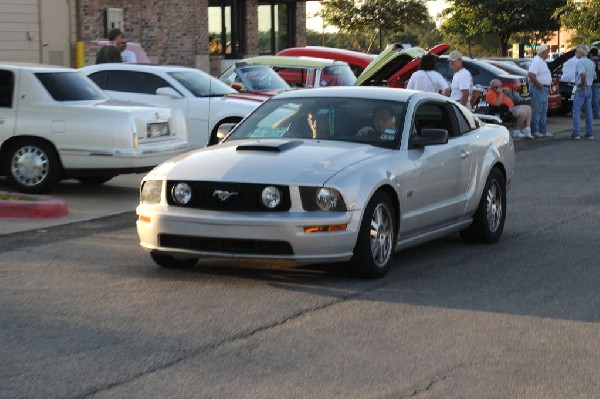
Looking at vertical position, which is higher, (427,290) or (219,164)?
(219,164)

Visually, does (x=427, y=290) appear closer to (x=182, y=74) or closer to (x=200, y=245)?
(x=200, y=245)

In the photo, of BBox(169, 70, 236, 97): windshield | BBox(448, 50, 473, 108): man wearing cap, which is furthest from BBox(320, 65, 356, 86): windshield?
BBox(169, 70, 236, 97): windshield

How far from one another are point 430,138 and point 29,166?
623 cm

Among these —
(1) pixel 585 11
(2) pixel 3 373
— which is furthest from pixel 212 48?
(2) pixel 3 373

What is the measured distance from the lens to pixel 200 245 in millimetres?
9141

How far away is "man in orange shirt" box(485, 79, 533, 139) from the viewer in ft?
86.3

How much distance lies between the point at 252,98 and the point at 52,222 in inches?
281

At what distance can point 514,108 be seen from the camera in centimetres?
2669

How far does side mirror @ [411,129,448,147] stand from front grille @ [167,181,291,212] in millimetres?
1547

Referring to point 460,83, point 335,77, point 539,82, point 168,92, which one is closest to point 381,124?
point 168,92

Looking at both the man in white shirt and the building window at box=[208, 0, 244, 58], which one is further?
the building window at box=[208, 0, 244, 58]

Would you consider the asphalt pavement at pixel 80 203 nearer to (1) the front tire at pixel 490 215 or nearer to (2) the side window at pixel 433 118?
(2) the side window at pixel 433 118

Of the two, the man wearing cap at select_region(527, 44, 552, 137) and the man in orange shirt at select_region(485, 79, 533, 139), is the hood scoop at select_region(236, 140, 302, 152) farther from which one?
the man in orange shirt at select_region(485, 79, 533, 139)

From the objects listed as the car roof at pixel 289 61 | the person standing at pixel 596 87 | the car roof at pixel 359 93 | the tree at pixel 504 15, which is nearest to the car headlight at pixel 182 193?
the car roof at pixel 359 93
